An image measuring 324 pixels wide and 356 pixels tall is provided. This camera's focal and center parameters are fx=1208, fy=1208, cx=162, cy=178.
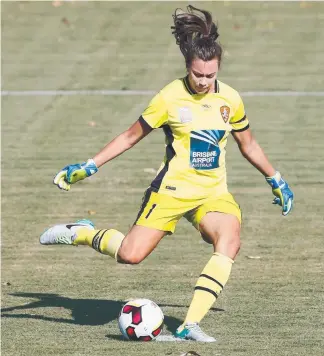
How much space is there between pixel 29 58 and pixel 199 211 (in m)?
15.1

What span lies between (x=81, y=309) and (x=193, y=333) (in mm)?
1591

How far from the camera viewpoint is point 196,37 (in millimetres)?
9031

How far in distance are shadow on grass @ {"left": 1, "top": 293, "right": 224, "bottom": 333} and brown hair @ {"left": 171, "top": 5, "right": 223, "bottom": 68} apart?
212 centimetres

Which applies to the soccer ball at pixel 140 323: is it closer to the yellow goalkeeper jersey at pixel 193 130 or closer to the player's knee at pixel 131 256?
the player's knee at pixel 131 256

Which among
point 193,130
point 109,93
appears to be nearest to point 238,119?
point 193,130

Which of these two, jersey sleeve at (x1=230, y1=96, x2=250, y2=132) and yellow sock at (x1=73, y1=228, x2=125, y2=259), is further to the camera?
yellow sock at (x1=73, y1=228, x2=125, y2=259)

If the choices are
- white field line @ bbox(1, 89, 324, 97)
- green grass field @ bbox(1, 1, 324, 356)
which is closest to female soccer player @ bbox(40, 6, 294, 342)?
green grass field @ bbox(1, 1, 324, 356)

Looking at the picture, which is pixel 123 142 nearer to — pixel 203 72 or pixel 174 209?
pixel 174 209

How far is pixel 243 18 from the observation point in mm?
26453

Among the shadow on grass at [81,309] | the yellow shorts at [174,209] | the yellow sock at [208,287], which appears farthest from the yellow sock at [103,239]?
the yellow sock at [208,287]

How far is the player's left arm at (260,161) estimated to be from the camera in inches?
373

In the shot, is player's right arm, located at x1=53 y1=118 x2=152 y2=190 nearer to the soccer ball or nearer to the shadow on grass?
the soccer ball

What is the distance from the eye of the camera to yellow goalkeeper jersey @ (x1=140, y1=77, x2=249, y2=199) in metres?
9.10

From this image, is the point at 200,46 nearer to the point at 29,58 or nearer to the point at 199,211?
the point at 199,211
